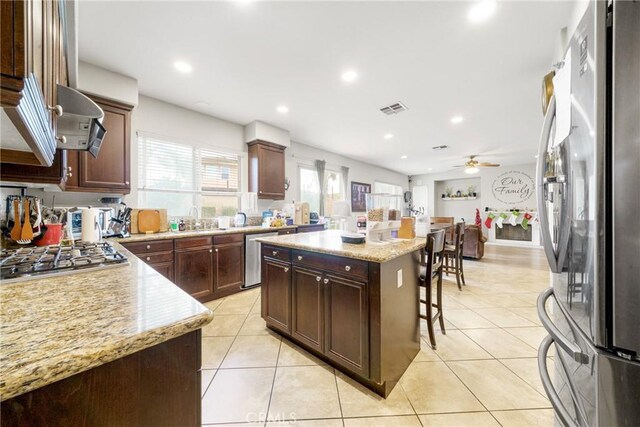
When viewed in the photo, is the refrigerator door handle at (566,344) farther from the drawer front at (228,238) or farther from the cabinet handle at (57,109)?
the drawer front at (228,238)

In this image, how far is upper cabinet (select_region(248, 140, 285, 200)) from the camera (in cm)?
419

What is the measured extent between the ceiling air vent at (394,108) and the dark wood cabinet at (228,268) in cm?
293

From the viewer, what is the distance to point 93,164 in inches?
102

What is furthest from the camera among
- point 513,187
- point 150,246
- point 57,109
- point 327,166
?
point 513,187

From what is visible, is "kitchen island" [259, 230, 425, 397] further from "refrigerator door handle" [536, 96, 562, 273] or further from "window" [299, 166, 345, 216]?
"window" [299, 166, 345, 216]

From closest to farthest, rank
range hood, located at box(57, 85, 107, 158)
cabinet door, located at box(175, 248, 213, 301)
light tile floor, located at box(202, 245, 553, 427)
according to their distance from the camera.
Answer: range hood, located at box(57, 85, 107, 158) < light tile floor, located at box(202, 245, 553, 427) < cabinet door, located at box(175, 248, 213, 301)

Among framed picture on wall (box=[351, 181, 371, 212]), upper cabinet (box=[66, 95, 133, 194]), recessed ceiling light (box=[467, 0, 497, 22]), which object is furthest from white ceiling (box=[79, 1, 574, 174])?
framed picture on wall (box=[351, 181, 371, 212])

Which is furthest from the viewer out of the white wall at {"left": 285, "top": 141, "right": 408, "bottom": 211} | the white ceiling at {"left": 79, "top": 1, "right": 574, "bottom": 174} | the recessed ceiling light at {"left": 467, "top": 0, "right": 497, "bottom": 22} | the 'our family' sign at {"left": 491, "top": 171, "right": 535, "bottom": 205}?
the 'our family' sign at {"left": 491, "top": 171, "right": 535, "bottom": 205}

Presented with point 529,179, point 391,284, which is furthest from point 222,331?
point 529,179

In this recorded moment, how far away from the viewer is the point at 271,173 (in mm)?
4375

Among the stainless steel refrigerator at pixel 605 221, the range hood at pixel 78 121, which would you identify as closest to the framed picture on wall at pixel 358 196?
the range hood at pixel 78 121

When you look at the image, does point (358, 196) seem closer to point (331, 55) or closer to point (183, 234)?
point (331, 55)

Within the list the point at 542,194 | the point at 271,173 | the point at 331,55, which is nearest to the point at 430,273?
the point at 542,194

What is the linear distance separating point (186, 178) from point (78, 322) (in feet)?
11.3
